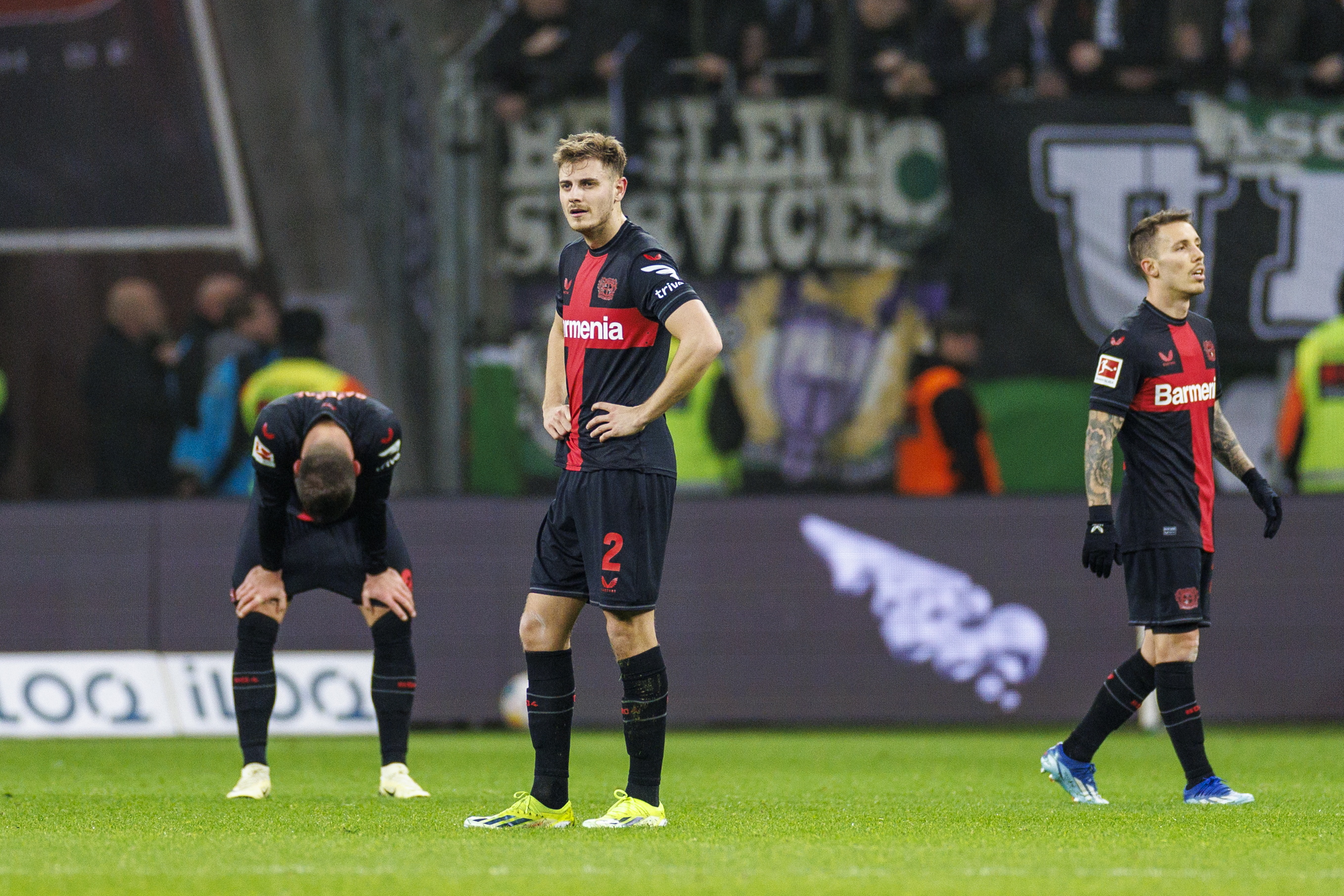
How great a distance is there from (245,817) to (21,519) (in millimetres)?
5513

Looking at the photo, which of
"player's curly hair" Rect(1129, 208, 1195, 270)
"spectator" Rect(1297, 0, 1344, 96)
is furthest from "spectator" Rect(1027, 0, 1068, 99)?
"player's curly hair" Rect(1129, 208, 1195, 270)

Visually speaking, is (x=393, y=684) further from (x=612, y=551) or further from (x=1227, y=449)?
(x=1227, y=449)

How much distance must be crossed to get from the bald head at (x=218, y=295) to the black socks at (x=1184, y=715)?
8016mm

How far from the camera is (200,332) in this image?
12984 millimetres

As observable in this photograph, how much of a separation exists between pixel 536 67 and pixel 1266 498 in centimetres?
739

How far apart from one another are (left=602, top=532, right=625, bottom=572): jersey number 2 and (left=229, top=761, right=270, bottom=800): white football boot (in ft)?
6.63

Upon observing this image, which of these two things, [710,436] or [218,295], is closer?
[710,436]

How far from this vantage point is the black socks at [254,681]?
7.06m

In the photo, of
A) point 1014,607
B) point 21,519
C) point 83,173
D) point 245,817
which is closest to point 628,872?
point 245,817

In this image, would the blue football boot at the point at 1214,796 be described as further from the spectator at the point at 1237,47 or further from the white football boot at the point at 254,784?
the spectator at the point at 1237,47

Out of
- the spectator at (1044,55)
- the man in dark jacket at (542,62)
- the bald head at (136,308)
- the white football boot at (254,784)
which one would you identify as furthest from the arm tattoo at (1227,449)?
the bald head at (136,308)

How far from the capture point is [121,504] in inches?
443

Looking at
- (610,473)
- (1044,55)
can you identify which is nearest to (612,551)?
(610,473)

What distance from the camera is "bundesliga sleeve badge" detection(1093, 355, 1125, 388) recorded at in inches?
266
